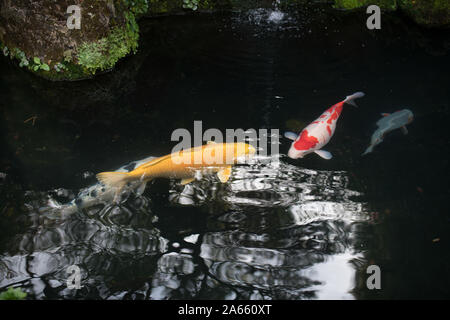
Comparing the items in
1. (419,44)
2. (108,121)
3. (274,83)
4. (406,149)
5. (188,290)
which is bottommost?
(188,290)

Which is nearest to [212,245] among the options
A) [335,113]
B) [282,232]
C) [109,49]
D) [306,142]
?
[282,232]

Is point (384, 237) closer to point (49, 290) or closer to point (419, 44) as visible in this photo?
point (49, 290)

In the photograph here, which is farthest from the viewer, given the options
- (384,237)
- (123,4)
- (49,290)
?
(123,4)

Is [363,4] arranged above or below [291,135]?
above

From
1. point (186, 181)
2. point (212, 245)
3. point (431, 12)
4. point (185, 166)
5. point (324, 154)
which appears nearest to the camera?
point (212, 245)

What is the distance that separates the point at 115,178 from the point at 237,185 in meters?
1.39

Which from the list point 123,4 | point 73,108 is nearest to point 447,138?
point 73,108

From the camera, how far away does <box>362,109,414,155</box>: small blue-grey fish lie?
15.8 ft

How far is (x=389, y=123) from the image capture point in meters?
4.91

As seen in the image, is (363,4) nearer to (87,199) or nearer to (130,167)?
(130,167)

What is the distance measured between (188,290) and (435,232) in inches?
101

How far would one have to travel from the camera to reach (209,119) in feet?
17.5

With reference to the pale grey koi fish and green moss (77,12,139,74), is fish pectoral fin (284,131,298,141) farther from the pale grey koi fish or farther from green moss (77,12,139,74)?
green moss (77,12,139,74)

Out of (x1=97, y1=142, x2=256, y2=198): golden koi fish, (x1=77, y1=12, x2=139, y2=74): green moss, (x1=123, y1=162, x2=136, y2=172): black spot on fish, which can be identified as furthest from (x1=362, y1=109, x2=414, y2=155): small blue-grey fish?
(x1=77, y1=12, x2=139, y2=74): green moss
